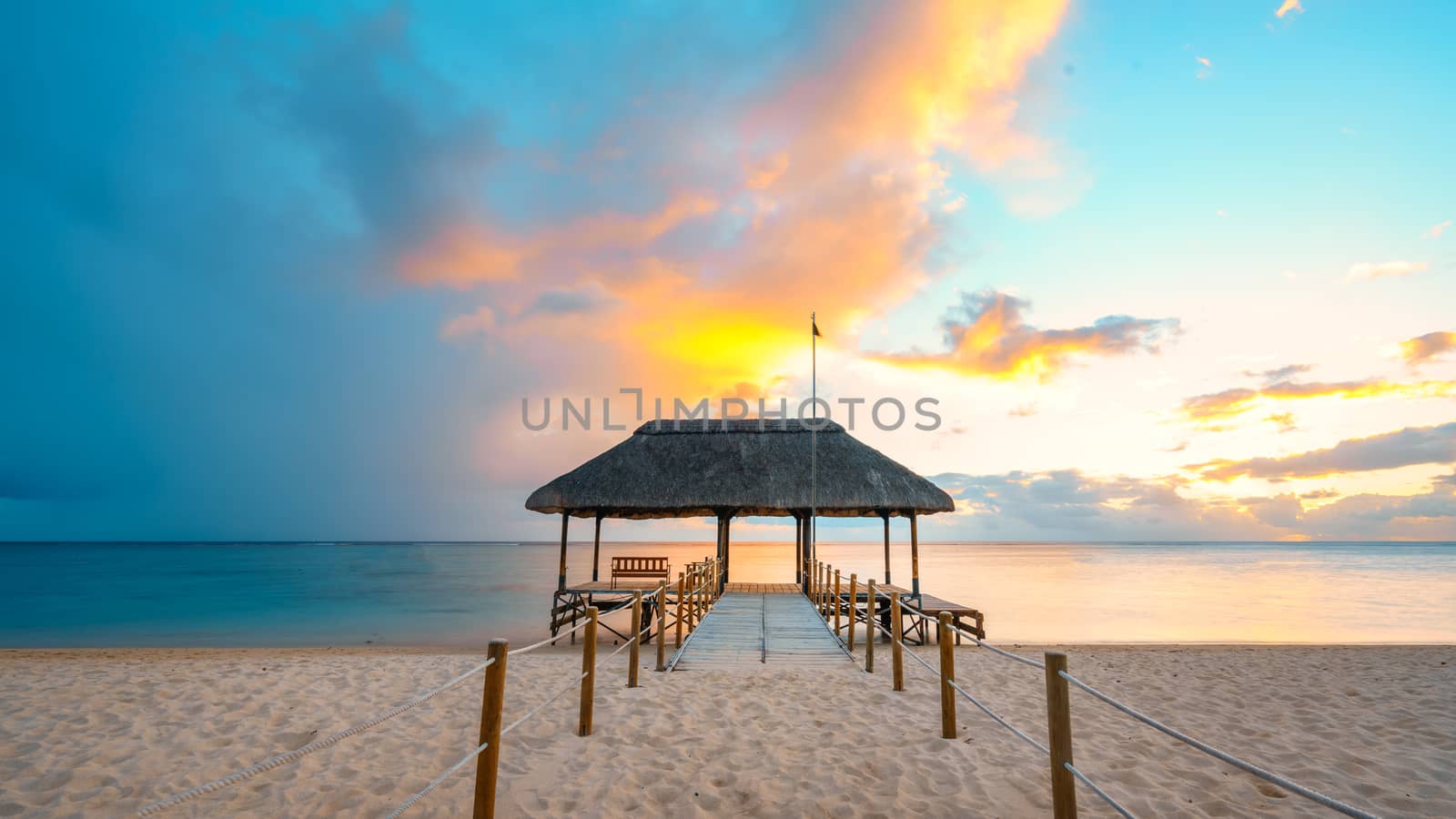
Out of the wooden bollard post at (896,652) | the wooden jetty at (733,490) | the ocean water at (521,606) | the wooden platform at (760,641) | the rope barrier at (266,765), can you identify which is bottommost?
the ocean water at (521,606)

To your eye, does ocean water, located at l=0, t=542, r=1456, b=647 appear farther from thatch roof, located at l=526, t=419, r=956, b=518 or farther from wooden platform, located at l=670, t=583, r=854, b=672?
wooden platform, located at l=670, t=583, r=854, b=672

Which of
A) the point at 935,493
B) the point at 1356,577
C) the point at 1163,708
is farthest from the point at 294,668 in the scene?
the point at 1356,577

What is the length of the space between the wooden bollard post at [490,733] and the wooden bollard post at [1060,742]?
2508mm

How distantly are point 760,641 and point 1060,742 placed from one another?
575 centimetres

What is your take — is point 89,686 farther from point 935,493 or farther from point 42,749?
point 935,493

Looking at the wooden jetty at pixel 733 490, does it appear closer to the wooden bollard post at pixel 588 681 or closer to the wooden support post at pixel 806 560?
the wooden support post at pixel 806 560

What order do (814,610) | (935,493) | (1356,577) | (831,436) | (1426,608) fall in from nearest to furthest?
(814,610), (935,493), (831,436), (1426,608), (1356,577)

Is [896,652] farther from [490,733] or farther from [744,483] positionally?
[744,483]

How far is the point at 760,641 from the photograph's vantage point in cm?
862

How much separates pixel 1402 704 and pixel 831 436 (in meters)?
9.86

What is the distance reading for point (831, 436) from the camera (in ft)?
50.5

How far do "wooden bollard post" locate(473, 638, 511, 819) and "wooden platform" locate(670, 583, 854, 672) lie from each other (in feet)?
13.5

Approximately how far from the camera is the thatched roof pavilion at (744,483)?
1378 cm

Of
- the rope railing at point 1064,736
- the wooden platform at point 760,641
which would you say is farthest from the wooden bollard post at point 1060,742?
the wooden platform at point 760,641
